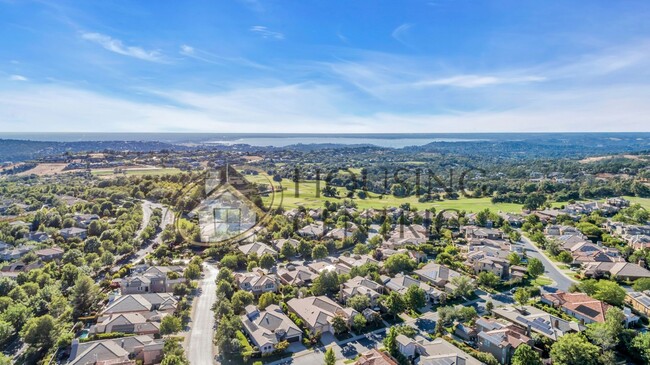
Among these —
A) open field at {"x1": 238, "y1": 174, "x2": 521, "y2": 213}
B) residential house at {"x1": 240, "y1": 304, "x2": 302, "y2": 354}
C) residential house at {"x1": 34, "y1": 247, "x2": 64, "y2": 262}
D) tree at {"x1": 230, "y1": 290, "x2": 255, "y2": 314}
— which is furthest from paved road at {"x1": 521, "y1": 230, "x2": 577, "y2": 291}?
residential house at {"x1": 34, "y1": 247, "x2": 64, "y2": 262}

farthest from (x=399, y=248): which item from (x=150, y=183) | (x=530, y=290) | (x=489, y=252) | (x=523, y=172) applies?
(x=523, y=172)

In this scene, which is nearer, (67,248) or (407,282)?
(407,282)

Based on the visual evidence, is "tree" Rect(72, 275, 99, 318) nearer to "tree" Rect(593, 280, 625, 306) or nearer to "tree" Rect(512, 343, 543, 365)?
"tree" Rect(512, 343, 543, 365)

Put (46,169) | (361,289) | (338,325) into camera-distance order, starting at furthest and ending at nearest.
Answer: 1. (46,169)
2. (361,289)
3. (338,325)

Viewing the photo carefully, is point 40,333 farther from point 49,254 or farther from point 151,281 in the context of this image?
point 49,254

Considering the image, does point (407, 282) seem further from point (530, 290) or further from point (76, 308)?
point (76, 308)

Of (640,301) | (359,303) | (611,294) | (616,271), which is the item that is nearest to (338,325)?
(359,303)
